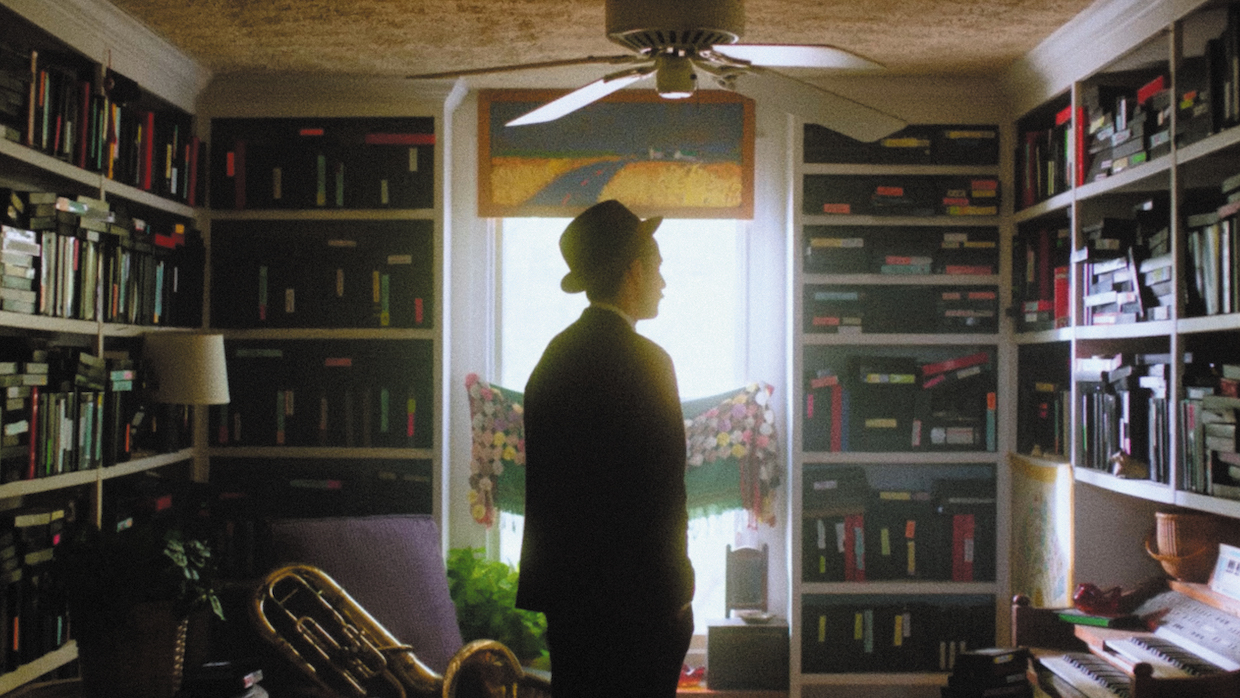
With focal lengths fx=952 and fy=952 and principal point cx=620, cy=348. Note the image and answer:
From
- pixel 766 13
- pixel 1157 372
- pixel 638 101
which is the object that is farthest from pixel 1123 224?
pixel 638 101

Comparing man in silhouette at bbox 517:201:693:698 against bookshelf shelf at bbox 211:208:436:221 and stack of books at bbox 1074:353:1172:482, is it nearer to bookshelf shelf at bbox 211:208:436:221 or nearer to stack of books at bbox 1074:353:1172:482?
stack of books at bbox 1074:353:1172:482

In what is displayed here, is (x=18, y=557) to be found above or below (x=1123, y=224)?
below

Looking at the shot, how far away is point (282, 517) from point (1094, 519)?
3040mm

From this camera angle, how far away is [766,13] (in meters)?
3.07

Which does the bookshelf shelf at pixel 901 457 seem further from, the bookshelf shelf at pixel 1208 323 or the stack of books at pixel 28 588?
the stack of books at pixel 28 588

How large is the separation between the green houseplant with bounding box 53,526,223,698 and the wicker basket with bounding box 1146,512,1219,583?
2552mm

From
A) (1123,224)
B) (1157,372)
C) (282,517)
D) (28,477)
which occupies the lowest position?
(282,517)

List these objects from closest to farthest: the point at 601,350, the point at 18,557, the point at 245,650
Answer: the point at 601,350 < the point at 18,557 < the point at 245,650

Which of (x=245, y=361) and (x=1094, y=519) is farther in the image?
(x=245, y=361)

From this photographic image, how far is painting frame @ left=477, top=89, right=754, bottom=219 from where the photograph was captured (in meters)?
3.99

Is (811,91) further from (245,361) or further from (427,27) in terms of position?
(245,361)

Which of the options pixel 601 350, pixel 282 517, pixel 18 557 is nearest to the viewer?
pixel 601 350

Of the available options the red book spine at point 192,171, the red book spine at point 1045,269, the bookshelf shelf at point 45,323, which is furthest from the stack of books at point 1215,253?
the red book spine at point 192,171

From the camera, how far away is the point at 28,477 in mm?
2668
